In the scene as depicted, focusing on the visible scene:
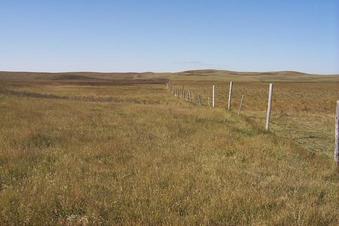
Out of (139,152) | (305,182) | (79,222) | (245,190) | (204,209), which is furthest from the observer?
(139,152)

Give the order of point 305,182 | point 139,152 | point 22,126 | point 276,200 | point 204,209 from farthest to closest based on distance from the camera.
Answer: point 22,126 < point 139,152 < point 305,182 < point 276,200 < point 204,209

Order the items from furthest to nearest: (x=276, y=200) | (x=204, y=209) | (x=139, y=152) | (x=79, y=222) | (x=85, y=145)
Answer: (x=85, y=145) → (x=139, y=152) → (x=276, y=200) → (x=204, y=209) → (x=79, y=222)

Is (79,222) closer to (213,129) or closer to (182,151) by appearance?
(182,151)

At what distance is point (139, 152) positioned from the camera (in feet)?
33.8

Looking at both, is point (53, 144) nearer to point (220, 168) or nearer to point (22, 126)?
point (22, 126)

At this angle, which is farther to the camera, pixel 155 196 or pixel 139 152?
pixel 139 152

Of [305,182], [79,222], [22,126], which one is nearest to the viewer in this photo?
[79,222]

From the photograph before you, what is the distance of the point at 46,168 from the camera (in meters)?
8.47

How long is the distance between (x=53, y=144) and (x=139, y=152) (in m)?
2.28

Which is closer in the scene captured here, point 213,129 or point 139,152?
Result: point 139,152

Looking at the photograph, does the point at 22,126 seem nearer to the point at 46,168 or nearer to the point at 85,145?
the point at 85,145

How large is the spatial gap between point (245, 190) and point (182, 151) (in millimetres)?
3547

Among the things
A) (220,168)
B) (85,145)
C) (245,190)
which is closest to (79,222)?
(245,190)

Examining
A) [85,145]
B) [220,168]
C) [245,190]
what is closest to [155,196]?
[245,190]
